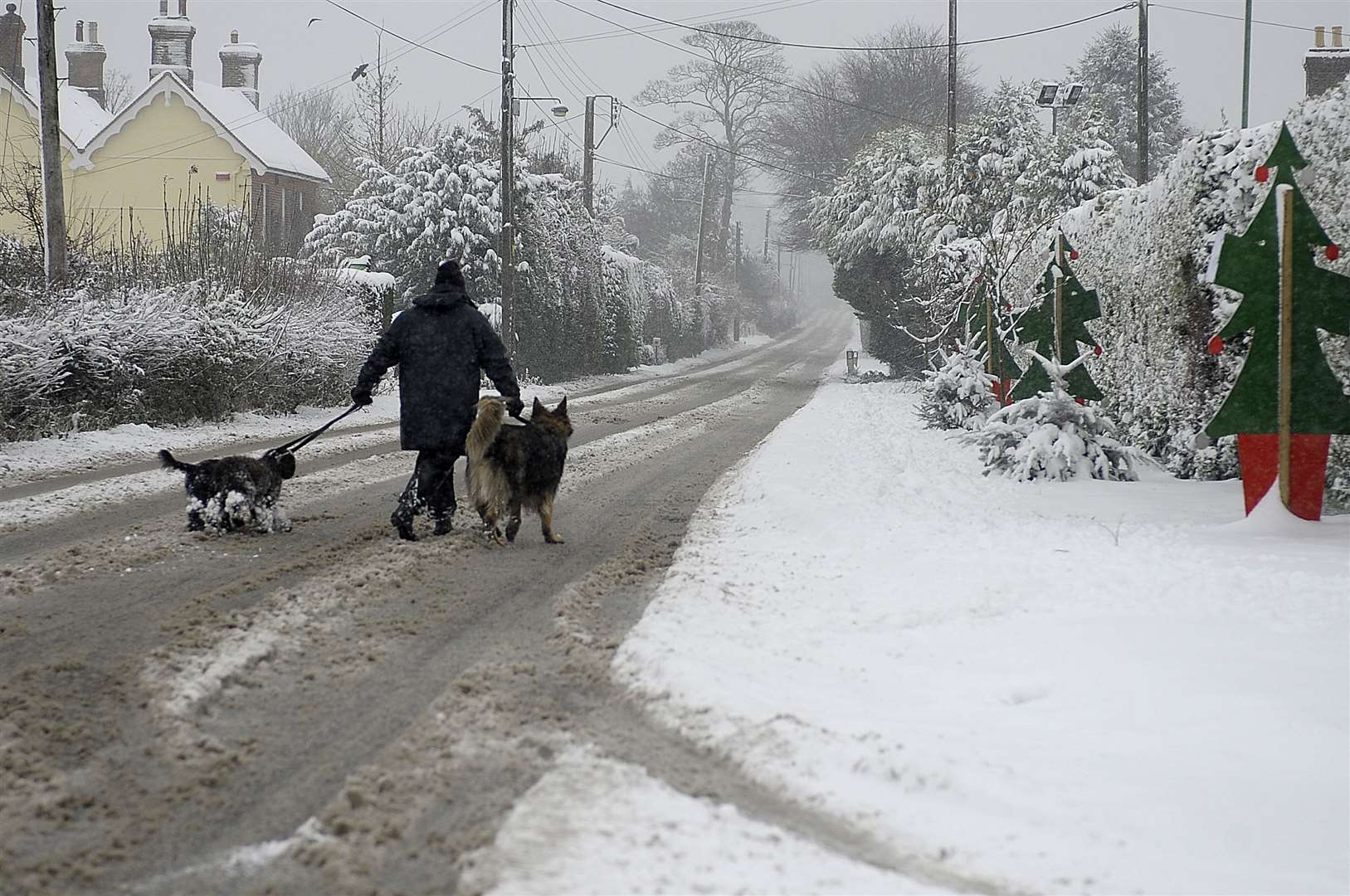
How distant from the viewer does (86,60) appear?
154 feet

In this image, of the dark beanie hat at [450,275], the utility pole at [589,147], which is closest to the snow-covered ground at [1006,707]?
the dark beanie hat at [450,275]

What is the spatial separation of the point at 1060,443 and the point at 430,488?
19.3ft

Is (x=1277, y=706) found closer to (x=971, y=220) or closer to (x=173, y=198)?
(x=971, y=220)

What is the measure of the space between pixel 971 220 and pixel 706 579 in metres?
20.3

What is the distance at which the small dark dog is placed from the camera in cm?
788

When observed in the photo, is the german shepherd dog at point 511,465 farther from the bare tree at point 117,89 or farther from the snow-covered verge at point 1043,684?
the bare tree at point 117,89

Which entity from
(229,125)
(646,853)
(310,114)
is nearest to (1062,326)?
(646,853)

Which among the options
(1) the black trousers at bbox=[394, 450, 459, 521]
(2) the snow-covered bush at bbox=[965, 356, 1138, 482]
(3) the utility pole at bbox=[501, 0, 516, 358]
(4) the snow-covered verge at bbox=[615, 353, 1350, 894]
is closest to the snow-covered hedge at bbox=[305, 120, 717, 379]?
(3) the utility pole at bbox=[501, 0, 516, 358]

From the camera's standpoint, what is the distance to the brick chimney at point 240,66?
4806 cm

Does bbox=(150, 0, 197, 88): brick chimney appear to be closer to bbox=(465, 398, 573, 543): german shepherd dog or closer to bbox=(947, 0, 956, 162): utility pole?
bbox=(947, 0, 956, 162): utility pole

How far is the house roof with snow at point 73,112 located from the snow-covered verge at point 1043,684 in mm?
39737

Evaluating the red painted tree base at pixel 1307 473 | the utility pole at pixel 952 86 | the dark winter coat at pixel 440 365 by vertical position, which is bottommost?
the red painted tree base at pixel 1307 473

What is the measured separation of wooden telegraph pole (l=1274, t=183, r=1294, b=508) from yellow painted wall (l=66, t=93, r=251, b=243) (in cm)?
3908

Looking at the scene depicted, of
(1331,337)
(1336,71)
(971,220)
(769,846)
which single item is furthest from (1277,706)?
(1336,71)
